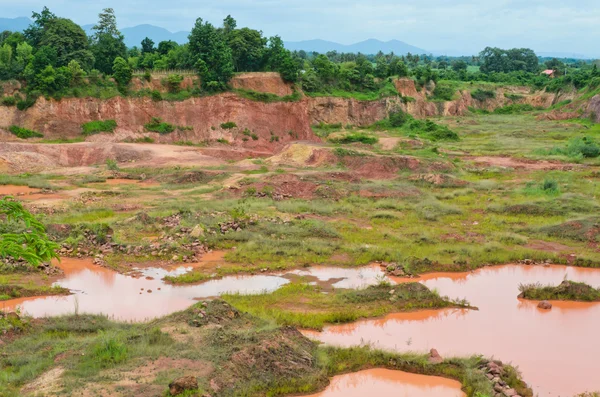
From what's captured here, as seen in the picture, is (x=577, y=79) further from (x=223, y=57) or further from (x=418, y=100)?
(x=223, y=57)

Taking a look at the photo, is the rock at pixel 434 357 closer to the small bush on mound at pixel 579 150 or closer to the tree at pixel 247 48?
the small bush on mound at pixel 579 150

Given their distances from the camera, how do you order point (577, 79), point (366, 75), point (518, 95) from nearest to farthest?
point (366, 75) < point (577, 79) < point (518, 95)

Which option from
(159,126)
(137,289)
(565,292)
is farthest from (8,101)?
(565,292)

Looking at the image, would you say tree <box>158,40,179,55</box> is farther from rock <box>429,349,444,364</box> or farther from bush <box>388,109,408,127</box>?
rock <box>429,349,444,364</box>

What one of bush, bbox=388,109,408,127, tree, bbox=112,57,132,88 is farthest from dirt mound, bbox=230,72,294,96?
bush, bbox=388,109,408,127

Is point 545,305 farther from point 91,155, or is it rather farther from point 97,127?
point 97,127

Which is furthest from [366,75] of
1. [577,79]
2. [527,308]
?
[527,308]

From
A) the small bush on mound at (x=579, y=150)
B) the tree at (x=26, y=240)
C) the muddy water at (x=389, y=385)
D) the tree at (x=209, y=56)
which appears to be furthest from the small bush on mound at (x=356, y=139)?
the tree at (x=26, y=240)
